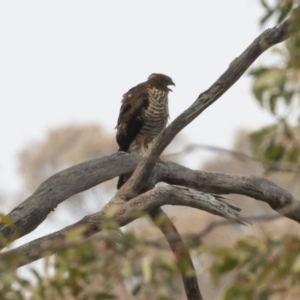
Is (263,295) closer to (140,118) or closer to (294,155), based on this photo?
(294,155)

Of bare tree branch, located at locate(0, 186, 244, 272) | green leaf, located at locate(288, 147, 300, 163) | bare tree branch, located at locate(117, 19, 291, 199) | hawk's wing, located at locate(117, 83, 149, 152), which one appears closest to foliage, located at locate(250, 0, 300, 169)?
green leaf, located at locate(288, 147, 300, 163)

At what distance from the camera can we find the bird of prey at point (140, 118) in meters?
6.45

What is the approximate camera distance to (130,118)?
6500mm

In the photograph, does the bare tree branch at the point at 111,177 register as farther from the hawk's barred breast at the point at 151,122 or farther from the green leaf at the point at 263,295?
the green leaf at the point at 263,295

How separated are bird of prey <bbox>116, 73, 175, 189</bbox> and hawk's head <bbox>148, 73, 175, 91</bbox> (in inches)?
6.4

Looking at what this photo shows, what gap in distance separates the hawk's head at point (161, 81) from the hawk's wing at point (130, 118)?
0.32m

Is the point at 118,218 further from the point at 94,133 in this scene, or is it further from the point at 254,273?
the point at 94,133

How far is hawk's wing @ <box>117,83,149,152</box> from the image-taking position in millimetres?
6426

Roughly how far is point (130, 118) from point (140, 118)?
8cm

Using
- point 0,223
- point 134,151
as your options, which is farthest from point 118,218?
point 134,151

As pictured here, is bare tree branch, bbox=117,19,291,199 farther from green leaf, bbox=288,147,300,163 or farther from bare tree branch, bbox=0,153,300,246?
green leaf, bbox=288,147,300,163

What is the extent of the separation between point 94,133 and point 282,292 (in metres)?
36.9

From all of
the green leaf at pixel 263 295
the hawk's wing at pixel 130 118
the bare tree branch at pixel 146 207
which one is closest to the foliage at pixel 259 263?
the green leaf at pixel 263 295

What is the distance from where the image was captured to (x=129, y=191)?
13.6 feet
